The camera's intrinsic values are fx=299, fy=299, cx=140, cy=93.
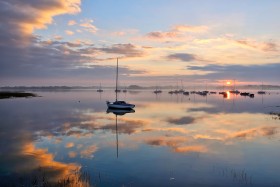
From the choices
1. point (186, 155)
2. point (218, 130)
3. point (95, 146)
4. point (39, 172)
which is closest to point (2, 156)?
point (39, 172)

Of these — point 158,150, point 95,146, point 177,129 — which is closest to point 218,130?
point 177,129

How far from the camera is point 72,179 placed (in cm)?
1716

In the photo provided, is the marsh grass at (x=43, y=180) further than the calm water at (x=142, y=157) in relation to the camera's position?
No

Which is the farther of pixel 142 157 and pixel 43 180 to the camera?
pixel 142 157

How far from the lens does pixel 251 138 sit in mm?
31719

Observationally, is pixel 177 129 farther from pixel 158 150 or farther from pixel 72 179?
pixel 72 179

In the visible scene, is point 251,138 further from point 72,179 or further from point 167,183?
point 72,179

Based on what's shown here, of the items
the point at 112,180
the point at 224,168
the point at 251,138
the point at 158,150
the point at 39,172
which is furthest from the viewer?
the point at 251,138

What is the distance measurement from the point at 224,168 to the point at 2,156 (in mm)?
16447

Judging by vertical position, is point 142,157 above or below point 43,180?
below

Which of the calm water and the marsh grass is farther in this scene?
the calm water

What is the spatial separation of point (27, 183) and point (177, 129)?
25.2m

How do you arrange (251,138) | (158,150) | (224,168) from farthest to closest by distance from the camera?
(251,138) → (158,150) → (224,168)

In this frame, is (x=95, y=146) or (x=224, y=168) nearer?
(x=224, y=168)
